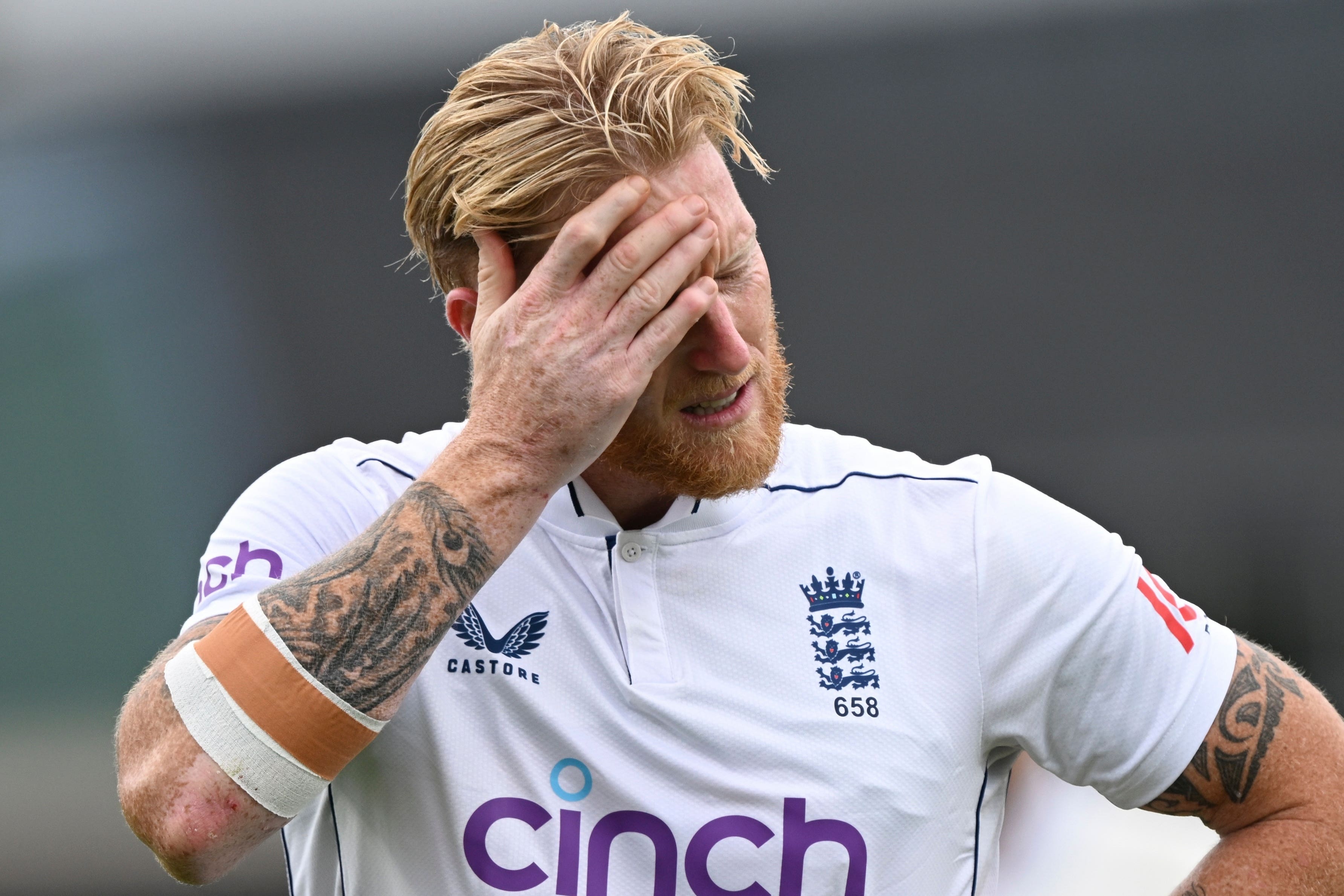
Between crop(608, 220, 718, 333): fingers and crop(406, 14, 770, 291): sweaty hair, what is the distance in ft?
0.63

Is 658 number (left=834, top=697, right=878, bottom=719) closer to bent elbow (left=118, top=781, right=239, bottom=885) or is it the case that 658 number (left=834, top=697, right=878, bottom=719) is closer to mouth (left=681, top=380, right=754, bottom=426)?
mouth (left=681, top=380, right=754, bottom=426)

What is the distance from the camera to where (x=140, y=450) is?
21.0 feet

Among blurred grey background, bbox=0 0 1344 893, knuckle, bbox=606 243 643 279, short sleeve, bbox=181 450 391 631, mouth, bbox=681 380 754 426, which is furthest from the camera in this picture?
blurred grey background, bbox=0 0 1344 893

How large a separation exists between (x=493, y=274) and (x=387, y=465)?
0.31 meters

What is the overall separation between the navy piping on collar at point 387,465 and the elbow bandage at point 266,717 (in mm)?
402

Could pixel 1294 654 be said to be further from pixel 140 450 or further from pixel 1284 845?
pixel 140 450

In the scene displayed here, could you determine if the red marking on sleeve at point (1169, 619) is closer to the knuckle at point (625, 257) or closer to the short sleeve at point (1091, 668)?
the short sleeve at point (1091, 668)

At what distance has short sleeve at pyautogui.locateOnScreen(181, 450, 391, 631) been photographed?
1.47m

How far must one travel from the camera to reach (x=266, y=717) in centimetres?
126

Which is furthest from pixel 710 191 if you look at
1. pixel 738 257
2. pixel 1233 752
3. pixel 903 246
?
pixel 903 246

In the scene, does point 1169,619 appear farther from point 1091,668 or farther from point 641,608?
point 641,608

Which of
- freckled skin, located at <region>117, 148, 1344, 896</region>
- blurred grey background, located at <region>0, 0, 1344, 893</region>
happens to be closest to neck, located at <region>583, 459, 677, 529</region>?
freckled skin, located at <region>117, 148, 1344, 896</region>

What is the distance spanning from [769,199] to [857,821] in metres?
4.64

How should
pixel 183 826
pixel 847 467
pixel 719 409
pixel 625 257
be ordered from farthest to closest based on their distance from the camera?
pixel 847 467 → pixel 719 409 → pixel 625 257 → pixel 183 826
